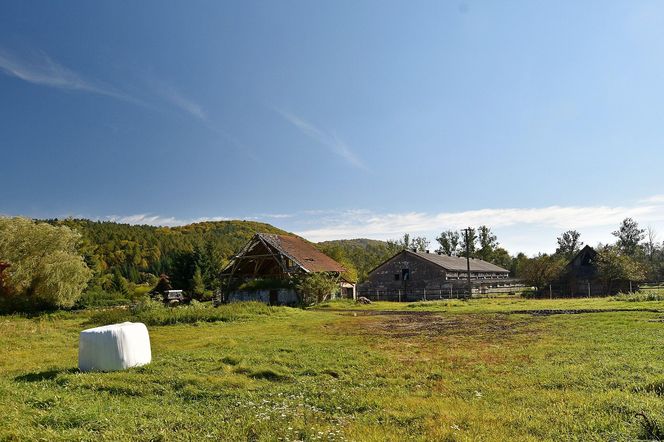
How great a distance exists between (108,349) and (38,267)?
3580cm

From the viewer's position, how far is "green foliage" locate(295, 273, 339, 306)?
42.1 m

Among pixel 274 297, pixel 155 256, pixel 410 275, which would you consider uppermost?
pixel 155 256

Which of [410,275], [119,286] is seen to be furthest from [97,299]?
[410,275]

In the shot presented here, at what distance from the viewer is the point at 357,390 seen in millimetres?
9102

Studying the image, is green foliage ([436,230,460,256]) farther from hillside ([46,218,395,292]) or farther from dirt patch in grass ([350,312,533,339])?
dirt patch in grass ([350,312,533,339])

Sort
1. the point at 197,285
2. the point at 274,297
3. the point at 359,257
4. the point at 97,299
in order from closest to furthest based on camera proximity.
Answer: the point at 274,297 < the point at 97,299 < the point at 197,285 < the point at 359,257

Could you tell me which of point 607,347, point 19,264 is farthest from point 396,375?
point 19,264

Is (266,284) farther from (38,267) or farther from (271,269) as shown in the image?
(38,267)

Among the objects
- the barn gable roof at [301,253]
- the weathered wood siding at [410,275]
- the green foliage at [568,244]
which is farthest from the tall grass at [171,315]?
the green foliage at [568,244]

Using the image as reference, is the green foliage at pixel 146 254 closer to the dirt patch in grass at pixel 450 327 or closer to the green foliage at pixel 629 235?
the dirt patch in grass at pixel 450 327

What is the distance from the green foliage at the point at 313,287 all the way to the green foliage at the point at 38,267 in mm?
21236

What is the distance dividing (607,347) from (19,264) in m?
45.3

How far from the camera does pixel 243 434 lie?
21.4ft

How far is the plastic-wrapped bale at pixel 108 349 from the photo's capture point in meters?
11.1
